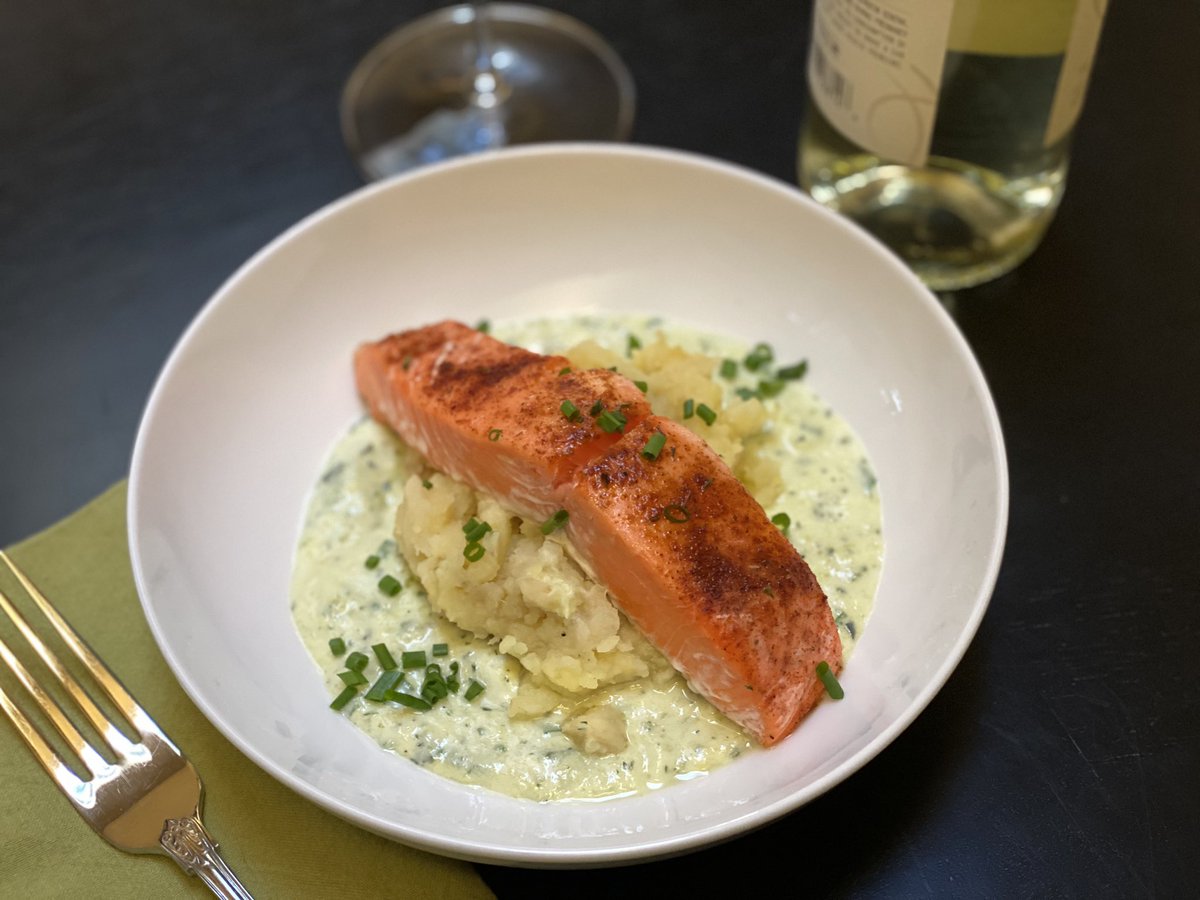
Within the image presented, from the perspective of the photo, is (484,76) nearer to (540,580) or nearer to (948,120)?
(948,120)

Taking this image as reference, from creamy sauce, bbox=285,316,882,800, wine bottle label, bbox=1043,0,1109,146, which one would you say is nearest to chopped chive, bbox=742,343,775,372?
creamy sauce, bbox=285,316,882,800

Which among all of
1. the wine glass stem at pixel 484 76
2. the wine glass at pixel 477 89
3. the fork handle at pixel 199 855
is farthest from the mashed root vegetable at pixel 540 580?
the wine glass stem at pixel 484 76

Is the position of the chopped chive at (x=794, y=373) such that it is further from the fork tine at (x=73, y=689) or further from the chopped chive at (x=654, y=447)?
the fork tine at (x=73, y=689)

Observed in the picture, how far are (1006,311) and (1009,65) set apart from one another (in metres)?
0.41

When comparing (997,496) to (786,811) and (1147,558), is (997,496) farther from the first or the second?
(786,811)

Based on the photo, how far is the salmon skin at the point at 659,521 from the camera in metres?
1.31

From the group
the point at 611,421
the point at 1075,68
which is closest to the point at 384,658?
the point at 611,421

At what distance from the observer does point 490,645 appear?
147cm

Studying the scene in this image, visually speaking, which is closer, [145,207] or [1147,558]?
[1147,558]

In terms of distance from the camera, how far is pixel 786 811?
1.16 meters

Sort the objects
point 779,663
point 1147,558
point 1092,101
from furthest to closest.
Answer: point 1092,101
point 1147,558
point 779,663

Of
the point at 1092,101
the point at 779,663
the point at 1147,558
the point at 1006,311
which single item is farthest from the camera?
the point at 1092,101

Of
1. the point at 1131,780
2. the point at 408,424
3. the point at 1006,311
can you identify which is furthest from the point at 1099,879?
the point at 408,424

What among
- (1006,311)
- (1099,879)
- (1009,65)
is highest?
(1009,65)
